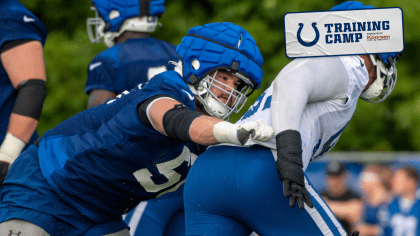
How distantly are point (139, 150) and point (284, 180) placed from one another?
0.63 metres

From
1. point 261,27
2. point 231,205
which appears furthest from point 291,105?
point 261,27

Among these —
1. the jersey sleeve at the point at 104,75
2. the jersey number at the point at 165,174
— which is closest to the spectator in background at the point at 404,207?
the jersey sleeve at the point at 104,75

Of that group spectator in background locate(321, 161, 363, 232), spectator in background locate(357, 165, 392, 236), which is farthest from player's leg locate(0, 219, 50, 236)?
spectator in background locate(357, 165, 392, 236)

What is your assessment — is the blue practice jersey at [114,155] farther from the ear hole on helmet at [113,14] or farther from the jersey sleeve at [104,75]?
the ear hole on helmet at [113,14]

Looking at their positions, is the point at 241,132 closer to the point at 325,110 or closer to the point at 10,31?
the point at 325,110

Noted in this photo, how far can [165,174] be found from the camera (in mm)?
2543

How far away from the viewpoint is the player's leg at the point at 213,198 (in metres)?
2.31

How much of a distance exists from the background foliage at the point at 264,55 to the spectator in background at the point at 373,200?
4.71ft

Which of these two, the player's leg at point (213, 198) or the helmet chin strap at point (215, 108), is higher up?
the helmet chin strap at point (215, 108)

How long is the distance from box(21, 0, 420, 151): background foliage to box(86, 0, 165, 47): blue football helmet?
3047 millimetres

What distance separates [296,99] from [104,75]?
177 centimetres

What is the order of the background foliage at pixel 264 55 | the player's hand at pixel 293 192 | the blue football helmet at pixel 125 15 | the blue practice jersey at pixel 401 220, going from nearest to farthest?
the player's hand at pixel 293 192, the blue football helmet at pixel 125 15, the blue practice jersey at pixel 401 220, the background foliage at pixel 264 55

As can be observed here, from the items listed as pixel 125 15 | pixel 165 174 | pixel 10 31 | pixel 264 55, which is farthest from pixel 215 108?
pixel 264 55

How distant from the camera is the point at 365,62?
8.68 feet
